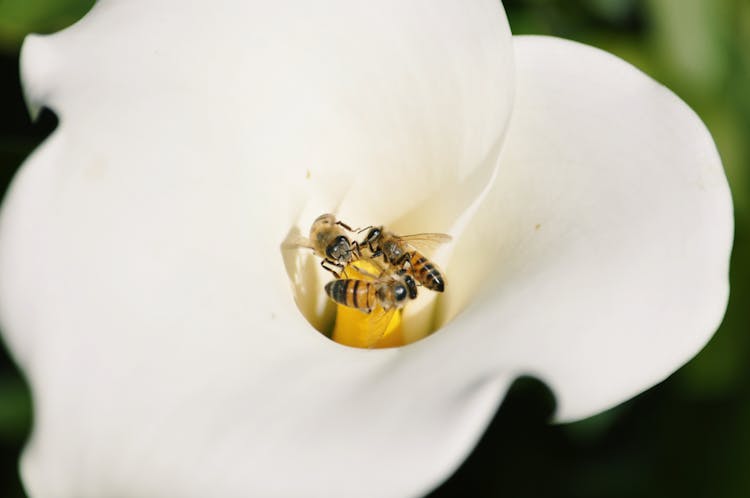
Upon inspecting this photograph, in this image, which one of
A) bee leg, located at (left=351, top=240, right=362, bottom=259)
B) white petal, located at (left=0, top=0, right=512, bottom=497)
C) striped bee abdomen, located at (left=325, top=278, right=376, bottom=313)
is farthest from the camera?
bee leg, located at (left=351, top=240, right=362, bottom=259)

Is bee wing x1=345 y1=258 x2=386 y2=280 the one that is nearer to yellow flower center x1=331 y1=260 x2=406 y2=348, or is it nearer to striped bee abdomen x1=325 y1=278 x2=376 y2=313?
yellow flower center x1=331 y1=260 x2=406 y2=348

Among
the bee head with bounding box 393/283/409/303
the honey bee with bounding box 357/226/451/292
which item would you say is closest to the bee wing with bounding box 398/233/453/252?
the honey bee with bounding box 357/226/451/292

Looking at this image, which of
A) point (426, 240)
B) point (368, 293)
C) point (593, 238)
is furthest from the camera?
point (426, 240)

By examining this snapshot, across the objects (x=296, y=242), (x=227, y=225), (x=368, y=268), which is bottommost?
(x=368, y=268)

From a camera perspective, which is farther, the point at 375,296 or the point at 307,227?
the point at 307,227

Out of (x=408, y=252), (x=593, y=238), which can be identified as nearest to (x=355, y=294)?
(x=408, y=252)

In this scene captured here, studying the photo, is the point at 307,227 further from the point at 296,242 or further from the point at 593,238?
the point at 593,238
